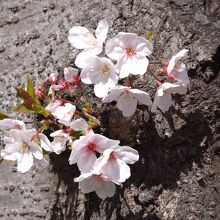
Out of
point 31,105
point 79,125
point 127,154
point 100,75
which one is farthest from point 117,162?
point 31,105

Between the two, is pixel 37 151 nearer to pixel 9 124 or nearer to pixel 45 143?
pixel 45 143

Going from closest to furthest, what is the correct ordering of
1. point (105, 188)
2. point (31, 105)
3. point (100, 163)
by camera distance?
point (100, 163) → point (105, 188) → point (31, 105)

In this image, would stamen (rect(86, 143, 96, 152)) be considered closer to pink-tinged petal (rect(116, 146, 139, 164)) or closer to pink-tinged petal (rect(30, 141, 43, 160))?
pink-tinged petal (rect(116, 146, 139, 164))

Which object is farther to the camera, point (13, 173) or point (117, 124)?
point (13, 173)

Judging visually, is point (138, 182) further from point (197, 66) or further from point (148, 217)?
point (197, 66)

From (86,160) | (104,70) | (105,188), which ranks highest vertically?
(104,70)

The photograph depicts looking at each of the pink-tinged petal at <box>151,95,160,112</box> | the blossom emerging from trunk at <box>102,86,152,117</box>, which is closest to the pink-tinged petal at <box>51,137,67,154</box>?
the blossom emerging from trunk at <box>102,86,152,117</box>

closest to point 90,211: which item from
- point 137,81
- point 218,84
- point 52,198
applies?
point 52,198
